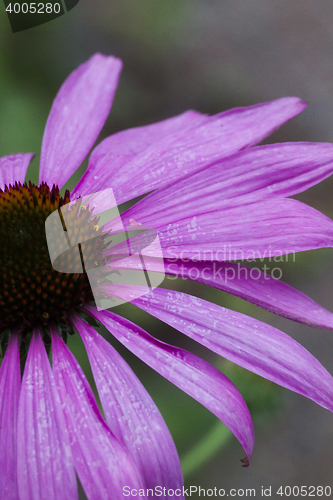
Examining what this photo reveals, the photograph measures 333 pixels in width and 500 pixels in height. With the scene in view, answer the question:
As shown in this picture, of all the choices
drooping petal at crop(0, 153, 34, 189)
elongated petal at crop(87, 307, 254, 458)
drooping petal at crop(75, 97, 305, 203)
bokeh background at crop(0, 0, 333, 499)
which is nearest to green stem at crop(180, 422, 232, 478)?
bokeh background at crop(0, 0, 333, 499)

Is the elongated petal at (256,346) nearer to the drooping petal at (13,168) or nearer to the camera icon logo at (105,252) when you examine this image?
the camera icon logo at (105,252)

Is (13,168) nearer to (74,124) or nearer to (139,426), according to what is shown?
(74,124)

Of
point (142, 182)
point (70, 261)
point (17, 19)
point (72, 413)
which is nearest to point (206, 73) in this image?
point (17, 19)

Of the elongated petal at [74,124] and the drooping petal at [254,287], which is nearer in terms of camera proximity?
the drooping petal at [254,287]

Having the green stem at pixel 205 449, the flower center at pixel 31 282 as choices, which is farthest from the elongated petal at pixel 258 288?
the green stem at pixel 205 449

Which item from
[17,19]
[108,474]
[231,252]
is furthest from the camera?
[17,19]

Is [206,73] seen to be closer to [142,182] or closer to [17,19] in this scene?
[17,19]

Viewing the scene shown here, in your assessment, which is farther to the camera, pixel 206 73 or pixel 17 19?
pixel 206 73
